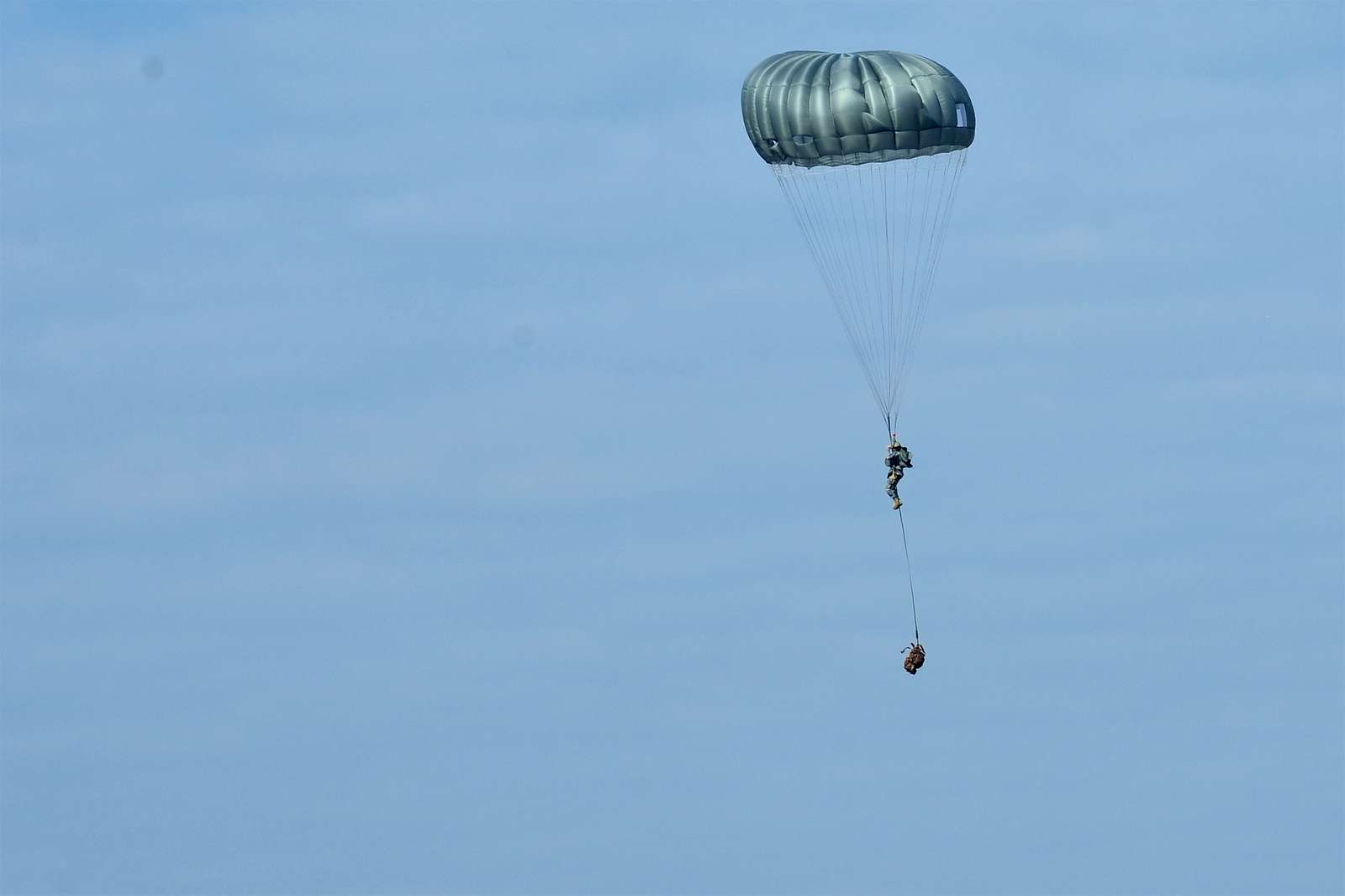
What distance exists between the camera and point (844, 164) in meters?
82.7

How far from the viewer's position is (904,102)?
81.2 meters

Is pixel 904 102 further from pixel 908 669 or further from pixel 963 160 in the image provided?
pixel 908 669

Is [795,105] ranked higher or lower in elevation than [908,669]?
higher

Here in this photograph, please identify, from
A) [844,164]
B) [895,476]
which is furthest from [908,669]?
[844,164]

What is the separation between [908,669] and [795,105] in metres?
13.2

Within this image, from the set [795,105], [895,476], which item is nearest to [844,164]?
[795,105]

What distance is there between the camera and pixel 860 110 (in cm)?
8119

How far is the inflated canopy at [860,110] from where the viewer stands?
8125cm

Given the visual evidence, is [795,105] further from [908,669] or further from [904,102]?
[908,669]

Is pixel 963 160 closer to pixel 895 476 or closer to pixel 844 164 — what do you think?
pixel 844 164

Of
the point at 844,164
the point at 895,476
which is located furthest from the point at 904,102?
the point at 895,476

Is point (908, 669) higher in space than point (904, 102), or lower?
lower

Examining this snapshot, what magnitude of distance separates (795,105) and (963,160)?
4.72 metres

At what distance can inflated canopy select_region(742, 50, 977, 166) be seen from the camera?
3199 inches
